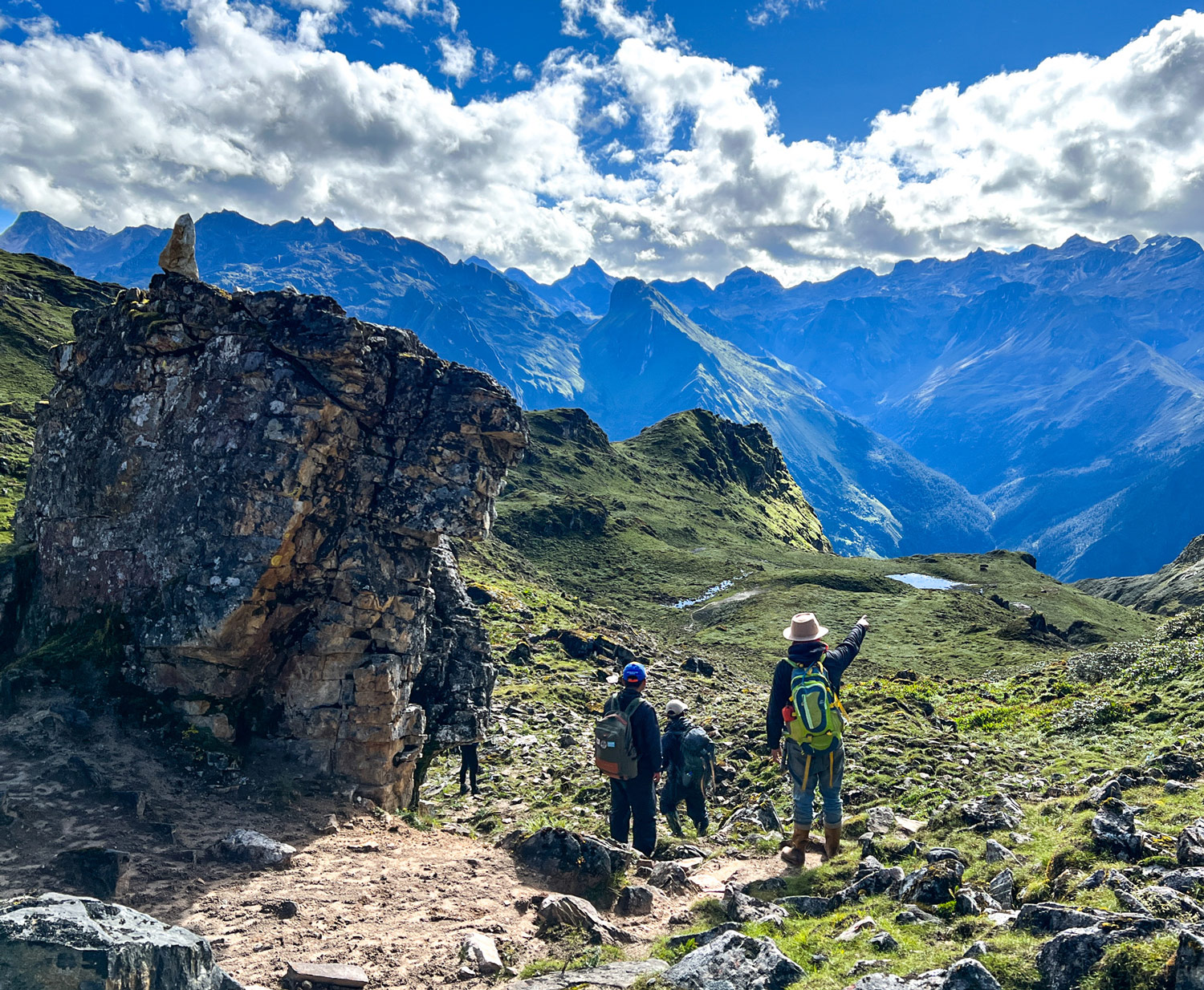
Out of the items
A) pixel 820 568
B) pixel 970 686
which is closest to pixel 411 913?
pixel 970 686

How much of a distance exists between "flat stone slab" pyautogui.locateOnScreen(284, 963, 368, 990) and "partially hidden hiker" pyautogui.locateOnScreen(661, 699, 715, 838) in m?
8.24

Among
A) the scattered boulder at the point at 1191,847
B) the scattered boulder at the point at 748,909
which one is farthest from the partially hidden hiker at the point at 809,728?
→ the scattered boulder at the point at 1191,847

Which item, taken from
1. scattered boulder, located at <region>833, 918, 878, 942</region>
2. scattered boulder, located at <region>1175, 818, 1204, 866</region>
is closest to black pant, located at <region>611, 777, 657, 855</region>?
scattered boulder, located at <region>833, 918, 878, 942</region>

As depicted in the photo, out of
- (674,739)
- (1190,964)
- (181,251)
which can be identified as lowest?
(1190,964)

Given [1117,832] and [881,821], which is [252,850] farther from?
[1117,832]

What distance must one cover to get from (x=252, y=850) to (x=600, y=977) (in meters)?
7.00

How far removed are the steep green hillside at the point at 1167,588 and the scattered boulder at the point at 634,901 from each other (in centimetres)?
10141

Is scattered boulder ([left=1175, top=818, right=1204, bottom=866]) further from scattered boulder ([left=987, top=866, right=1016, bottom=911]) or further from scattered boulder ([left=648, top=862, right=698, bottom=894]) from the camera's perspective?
scattered boulder ([left=648, top=862, right=698, bottom=894])

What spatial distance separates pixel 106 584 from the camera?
17531mm

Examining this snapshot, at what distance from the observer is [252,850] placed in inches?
481

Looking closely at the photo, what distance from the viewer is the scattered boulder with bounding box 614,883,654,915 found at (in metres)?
11.3

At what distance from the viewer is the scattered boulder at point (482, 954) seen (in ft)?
30.1

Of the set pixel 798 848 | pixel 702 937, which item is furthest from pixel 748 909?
pixel 798 848

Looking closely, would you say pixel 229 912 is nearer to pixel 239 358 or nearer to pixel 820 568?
pixel 239 358
